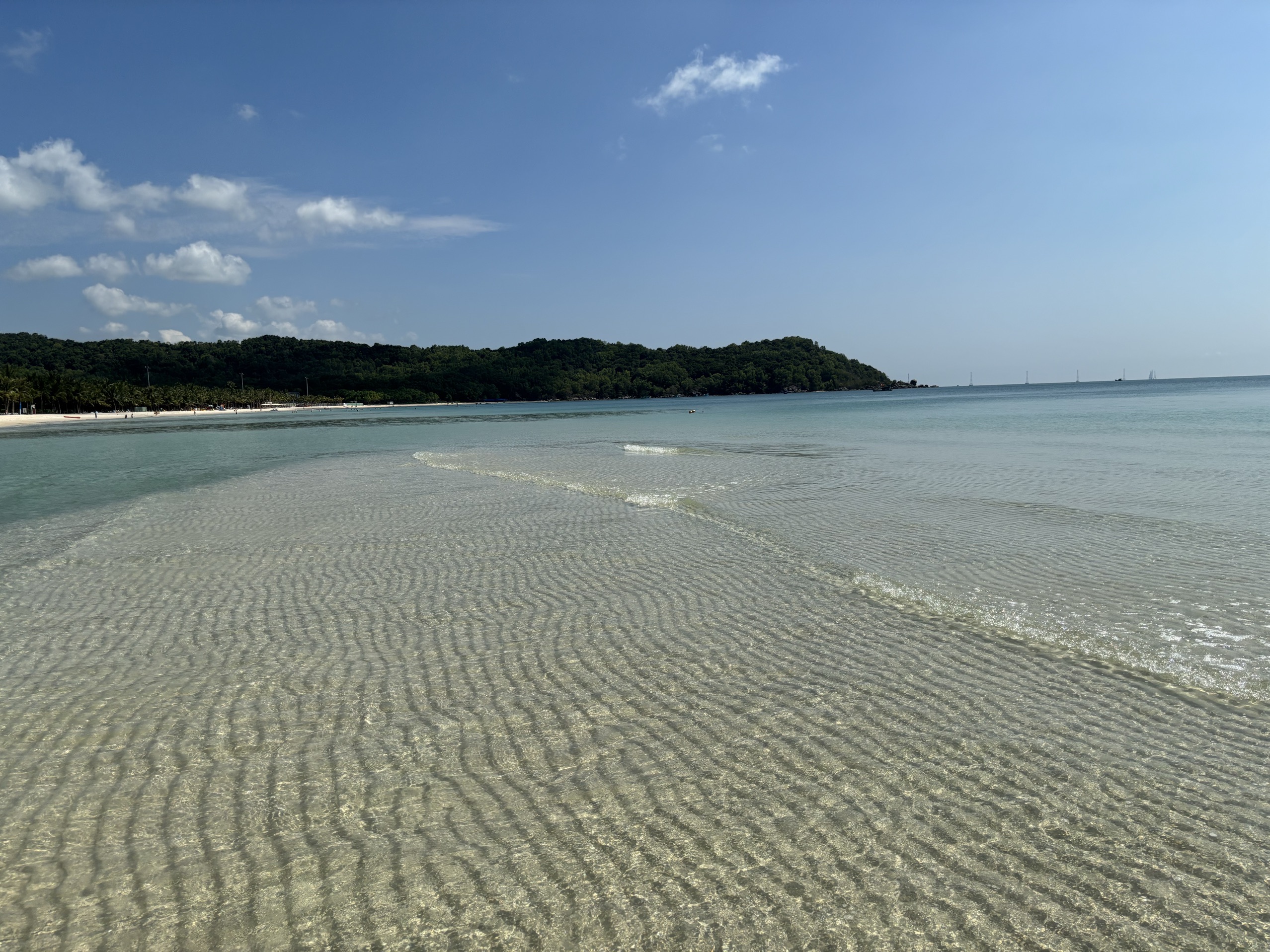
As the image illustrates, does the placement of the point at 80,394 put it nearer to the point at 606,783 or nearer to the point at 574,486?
the point at 574,486

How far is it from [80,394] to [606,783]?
15797 cm

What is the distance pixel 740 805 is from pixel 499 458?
1075 inches

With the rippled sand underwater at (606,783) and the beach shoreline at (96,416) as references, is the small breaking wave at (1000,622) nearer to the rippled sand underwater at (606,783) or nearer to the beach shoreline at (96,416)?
the rippled sand underwater at (606,783)

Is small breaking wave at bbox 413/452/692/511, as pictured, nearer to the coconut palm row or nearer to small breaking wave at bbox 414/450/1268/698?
small breaking wave at bbox 414/450/1268/698

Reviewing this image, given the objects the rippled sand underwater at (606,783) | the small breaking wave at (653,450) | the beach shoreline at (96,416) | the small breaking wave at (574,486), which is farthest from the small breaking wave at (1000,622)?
the beach shoreline at (96,416)

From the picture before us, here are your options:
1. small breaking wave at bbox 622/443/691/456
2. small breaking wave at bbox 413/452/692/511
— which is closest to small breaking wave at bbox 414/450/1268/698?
small breaking wave at bbox 413/452/692/511

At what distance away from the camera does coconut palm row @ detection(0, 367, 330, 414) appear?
114688 mm

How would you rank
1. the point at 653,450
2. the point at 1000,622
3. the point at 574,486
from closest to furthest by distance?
the point at 1000,622, the point at 574,486, the point at 653,450

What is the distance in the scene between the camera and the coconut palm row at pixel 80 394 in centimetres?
11469

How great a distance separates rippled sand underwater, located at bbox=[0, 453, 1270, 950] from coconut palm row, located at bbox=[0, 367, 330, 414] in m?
138

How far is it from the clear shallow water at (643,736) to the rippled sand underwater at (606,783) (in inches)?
0.9

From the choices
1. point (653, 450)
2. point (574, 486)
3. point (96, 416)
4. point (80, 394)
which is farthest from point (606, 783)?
point (80, 394)

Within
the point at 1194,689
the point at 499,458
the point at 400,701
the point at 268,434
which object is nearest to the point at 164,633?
the point at 400,701

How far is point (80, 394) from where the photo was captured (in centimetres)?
12825
